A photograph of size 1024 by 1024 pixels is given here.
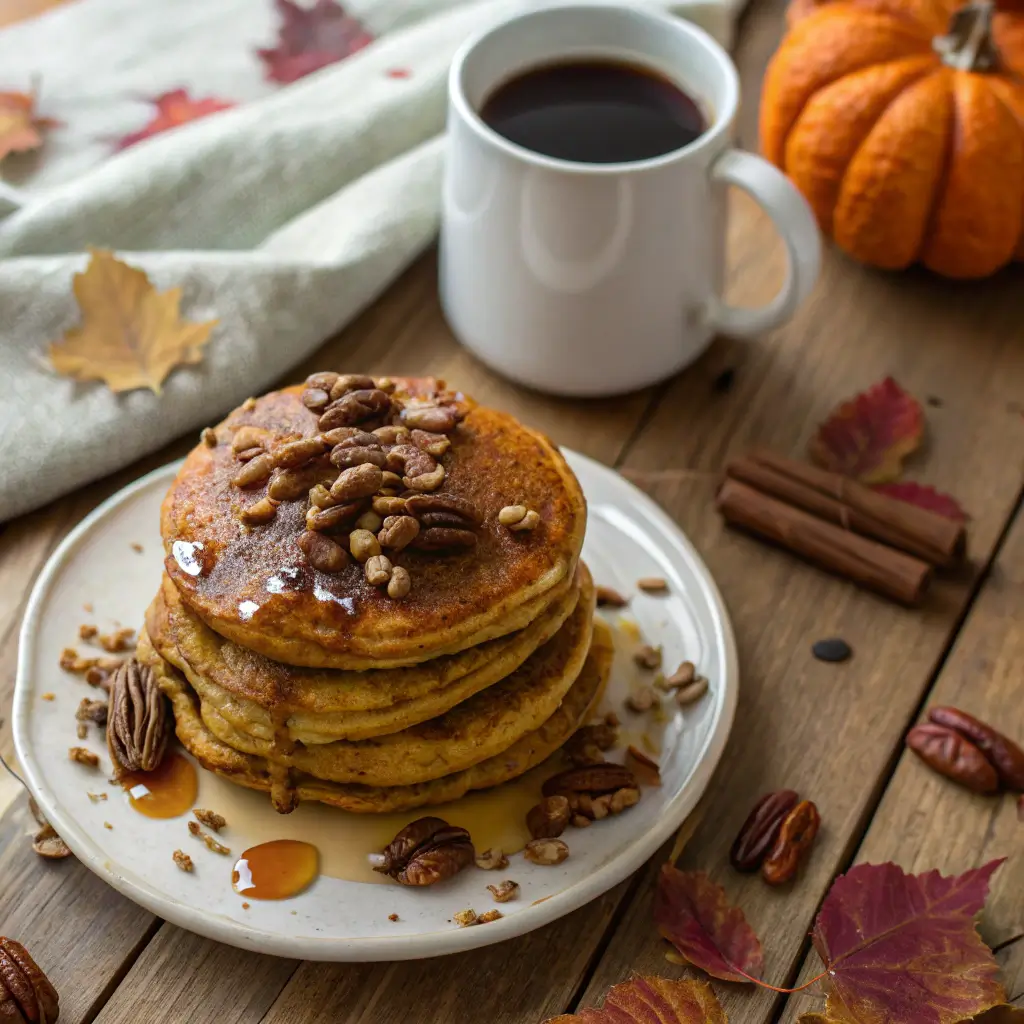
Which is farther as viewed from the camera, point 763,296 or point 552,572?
point 763,296

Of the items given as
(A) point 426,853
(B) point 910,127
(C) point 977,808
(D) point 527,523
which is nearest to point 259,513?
(D) point 527,523

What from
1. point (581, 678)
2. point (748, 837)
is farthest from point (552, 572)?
point (748, 837)

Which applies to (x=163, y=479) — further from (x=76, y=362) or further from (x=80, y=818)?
Answer: (x=80, y=818)

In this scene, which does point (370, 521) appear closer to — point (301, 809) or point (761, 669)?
point (301, 809)

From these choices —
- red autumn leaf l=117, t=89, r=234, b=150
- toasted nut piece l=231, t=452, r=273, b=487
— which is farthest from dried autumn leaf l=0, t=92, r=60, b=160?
toasted nut piece l=231, t=452, r=273, b=487

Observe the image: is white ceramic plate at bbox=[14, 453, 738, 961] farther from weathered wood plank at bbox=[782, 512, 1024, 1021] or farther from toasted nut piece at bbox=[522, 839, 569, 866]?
weathered wood plank at bbox=[782, 512, 1024, 1021]

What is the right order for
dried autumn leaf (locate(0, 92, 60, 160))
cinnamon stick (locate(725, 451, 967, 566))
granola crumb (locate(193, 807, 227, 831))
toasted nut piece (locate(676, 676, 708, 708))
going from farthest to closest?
dried autumn leaf (locate(0, 92, 60, 160)) → cinnamon stick (locate(725, 451, 967, 566)) → toasted nut piece (locate(676, 676, 708, 708)) → granola crumb (locate(193, 807, 227, 831))

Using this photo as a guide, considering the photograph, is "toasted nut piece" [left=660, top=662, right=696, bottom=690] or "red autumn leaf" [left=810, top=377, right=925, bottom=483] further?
"red autumn leaf" [left=810, top=377, right=925, bottom=483]
